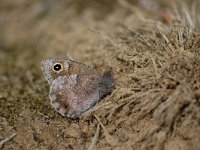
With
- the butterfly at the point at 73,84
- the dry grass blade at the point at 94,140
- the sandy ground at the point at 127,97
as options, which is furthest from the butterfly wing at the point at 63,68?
the dry grass blade at the point at 94,140

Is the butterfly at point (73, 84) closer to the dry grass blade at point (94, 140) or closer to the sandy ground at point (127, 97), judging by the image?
the sandy ground at point (127, 97)

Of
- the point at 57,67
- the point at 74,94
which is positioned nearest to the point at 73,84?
the point at 74,94

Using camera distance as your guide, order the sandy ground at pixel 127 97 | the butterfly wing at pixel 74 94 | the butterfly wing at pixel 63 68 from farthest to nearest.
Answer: the butterfly wing at pixel 63 68 < the butterfly wing at pixel 74 94 < the sandy ground at pixel 127 97

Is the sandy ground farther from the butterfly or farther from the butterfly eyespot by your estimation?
the butterfly eyespot

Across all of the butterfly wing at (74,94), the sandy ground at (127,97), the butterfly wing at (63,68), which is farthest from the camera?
the butterfly wing at (63,68)

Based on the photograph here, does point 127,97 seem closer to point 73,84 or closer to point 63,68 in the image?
point 73,84

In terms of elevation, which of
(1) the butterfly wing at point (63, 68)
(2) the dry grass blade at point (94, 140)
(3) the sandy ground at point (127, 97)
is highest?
(1) the butterfly wing at point (63, 68)

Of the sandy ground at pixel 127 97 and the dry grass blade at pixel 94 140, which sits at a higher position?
the sandy ground at pixel 127 97

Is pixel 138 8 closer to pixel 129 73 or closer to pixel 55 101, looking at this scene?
pixel 129 73

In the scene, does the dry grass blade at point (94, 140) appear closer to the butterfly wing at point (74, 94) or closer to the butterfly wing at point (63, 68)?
the butterfly wing at point (74, 94)

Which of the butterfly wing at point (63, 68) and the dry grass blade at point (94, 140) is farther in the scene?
the butterfly wing at point (63, 68)
